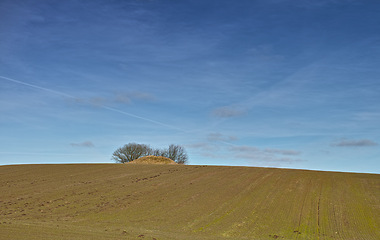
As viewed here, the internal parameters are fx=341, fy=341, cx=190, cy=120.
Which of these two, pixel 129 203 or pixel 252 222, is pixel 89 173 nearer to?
pixel 129 203

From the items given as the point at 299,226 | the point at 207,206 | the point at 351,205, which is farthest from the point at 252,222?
the point at 351,205

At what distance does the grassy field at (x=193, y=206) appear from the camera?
1592cm

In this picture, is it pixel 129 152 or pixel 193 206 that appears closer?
pixel 193 206

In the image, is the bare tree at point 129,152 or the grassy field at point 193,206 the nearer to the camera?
the grassy field at point 193,206

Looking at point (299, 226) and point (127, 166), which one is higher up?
point (127, 166)

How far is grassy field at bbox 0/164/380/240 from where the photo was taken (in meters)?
15.9

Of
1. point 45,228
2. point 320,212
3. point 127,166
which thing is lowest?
point 45,228

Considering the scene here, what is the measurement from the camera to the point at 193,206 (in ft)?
69.1

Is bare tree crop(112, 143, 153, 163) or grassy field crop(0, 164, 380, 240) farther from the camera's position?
bare tree crop(112, 143, 153, 163)

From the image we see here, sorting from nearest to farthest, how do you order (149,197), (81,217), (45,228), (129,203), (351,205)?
(45,228) → (81,217) → (351,205) → (129,203) → (149,197)

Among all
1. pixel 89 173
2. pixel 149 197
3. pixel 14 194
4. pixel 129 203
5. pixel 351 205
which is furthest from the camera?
pixel 89 173

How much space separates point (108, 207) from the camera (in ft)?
70.1

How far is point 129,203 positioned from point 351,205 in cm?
1392

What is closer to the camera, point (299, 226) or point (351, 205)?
point (299, 226)
